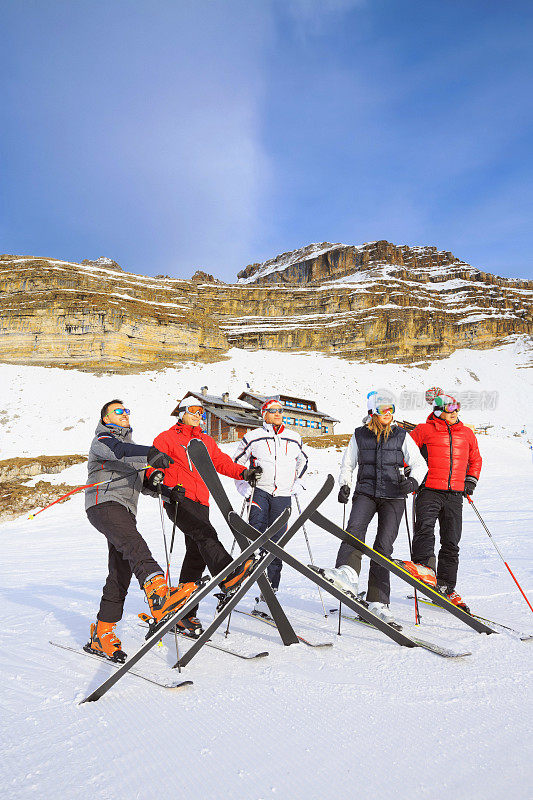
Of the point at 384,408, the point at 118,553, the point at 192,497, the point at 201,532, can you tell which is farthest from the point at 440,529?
the point at 118,553

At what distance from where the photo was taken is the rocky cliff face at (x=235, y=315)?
65062 mm

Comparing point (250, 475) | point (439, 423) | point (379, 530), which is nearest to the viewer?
point (379, 530)

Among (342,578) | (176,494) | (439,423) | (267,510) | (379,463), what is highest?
(439,423)

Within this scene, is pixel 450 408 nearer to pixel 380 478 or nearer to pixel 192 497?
pixel 380 478

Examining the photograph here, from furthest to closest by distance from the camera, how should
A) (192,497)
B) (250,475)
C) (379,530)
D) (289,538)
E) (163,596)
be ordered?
(250,475) < (379,530) < (192,497) < (289,538) < (163,596)

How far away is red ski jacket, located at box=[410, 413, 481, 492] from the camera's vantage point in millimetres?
5055

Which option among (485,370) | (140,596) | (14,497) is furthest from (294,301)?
(140,596)

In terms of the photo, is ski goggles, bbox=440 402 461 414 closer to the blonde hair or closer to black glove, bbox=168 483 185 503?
the blonde hair

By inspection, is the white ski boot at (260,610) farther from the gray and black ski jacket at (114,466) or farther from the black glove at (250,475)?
the gray and black ski jacket at (114,466)

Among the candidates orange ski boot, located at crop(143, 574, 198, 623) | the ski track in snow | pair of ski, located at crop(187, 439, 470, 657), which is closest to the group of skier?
orange ski boot, located at crop(143, 574, 198, 623)

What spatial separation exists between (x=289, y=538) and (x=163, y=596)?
112 centimetres

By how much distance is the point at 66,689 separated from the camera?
321 centimetres

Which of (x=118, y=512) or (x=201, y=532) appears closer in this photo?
(x=118, y=512)

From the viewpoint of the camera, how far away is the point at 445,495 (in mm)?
5105
